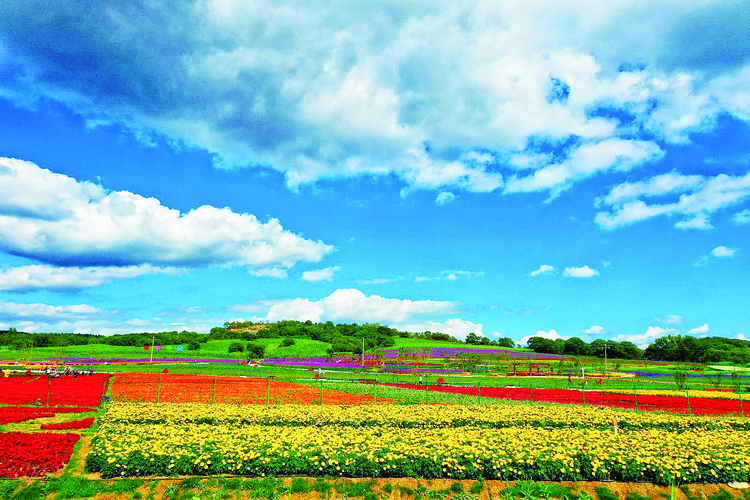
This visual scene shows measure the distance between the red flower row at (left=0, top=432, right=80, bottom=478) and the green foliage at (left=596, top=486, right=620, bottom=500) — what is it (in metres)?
17.2

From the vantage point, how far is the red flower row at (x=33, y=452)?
1533 cm

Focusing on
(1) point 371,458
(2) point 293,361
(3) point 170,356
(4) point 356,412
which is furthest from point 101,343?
(1) point 371,458

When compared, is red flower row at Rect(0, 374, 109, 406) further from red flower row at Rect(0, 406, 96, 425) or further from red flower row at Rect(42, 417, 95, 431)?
red flower row at Rect(42, 417, 95, 431)

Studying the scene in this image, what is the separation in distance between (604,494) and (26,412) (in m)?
29.3

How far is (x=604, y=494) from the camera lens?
1437 centimetres

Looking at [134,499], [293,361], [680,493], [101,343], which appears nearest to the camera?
[134,499]

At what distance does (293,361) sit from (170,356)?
3197cm

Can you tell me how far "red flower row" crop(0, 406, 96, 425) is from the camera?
2452 centimetres

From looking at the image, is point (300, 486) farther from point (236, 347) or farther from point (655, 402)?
point (236, 347)

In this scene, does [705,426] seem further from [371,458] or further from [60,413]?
[60,413]

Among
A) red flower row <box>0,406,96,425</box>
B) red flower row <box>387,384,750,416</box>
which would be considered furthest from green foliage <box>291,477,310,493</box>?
red flower row <box>387,384,750,416</box>

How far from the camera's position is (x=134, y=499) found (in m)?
13.7

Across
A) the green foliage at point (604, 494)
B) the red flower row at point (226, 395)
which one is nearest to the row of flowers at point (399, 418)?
the green foliage at point (604, 494)

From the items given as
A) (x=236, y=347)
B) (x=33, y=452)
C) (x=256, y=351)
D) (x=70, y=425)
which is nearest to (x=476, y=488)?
(x=33, y=452)
